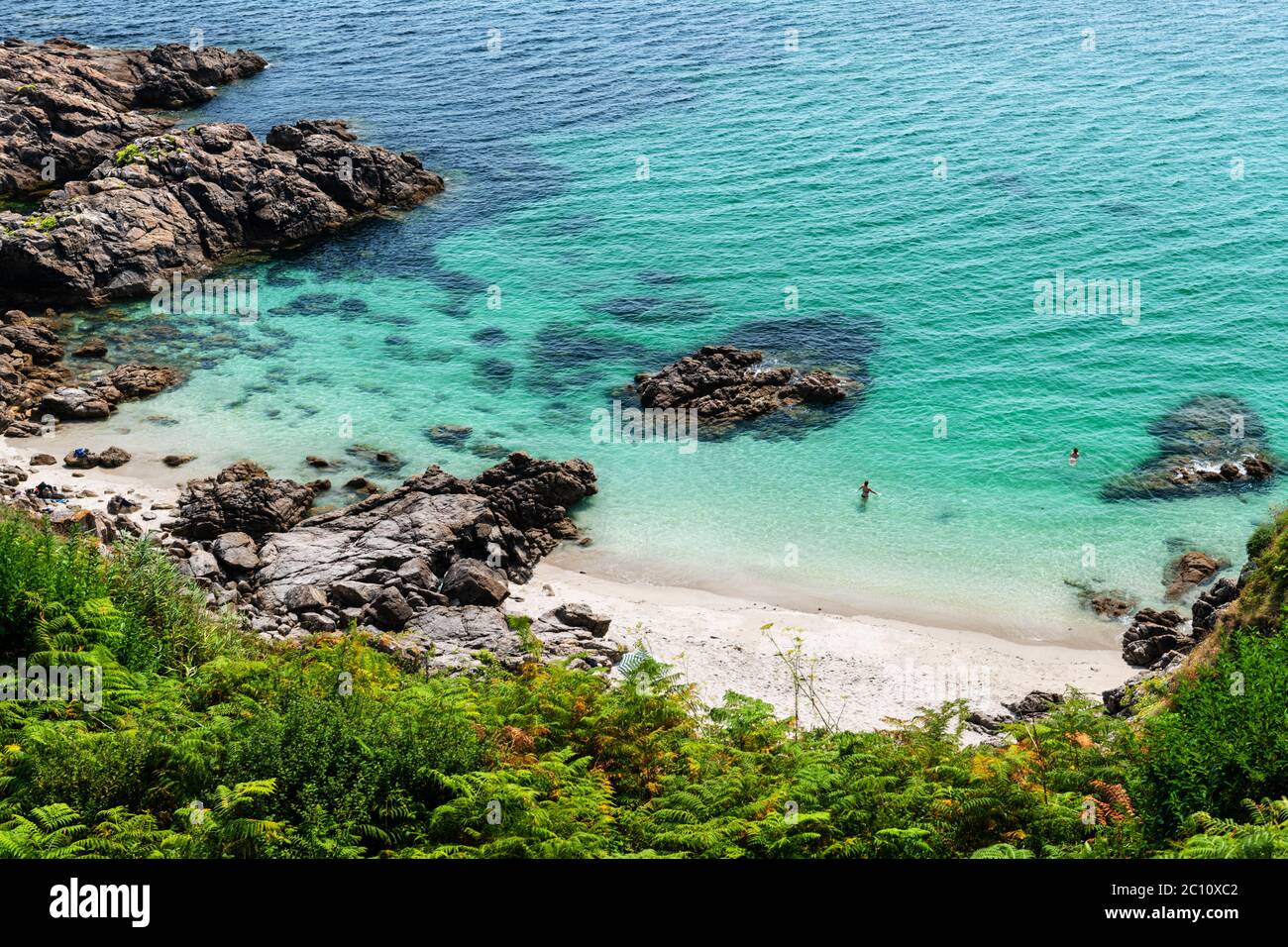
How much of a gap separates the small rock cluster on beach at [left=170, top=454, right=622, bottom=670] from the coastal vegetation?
31.2 ft

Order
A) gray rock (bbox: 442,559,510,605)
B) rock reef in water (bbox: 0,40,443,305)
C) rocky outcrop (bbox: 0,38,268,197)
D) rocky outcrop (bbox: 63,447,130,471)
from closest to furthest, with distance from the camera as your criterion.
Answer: gray rock (bbox: 442,559,510,605)
rocky outcrop (bbox: 63,447,130,471)
rock reef in water (bbox: 0,40,443,305)
rocky outcrop (bbox: 0,38,268,197)

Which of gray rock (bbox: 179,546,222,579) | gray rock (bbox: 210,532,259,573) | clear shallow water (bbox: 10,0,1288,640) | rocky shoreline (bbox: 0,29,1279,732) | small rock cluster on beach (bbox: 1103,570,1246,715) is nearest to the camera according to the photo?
small rock cluster on beach (bbox: 1103,570,1246,715)

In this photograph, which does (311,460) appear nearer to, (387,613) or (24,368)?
(387,613)

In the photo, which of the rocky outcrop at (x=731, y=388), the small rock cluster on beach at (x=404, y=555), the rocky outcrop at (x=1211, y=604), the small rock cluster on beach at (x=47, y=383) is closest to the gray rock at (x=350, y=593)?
the small rock cluster on beach at (x=404, y=555)

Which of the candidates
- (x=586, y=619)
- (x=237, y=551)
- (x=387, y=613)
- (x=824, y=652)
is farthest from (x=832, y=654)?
(x=237, y=551)

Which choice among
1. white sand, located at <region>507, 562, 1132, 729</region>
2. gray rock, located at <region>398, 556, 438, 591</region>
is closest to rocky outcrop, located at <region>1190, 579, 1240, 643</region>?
white sand, located at <region>507, 562, 1132, 729</region>

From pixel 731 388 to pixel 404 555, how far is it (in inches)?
743

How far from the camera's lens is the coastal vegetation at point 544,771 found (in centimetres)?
1678

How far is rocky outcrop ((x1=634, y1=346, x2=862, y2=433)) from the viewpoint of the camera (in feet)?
163

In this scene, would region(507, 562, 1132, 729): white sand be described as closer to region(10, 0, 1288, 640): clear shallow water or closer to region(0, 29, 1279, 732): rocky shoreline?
region(0, 29, 1279, 732): rocky shoreline

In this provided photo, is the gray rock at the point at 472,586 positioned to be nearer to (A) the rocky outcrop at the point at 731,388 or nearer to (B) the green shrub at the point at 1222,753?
(A) the rocky outcrop at the point at 731,388

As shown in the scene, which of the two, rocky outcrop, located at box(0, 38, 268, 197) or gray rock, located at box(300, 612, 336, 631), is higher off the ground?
rocky outcrop, located at box(0, 38, 268, 197)

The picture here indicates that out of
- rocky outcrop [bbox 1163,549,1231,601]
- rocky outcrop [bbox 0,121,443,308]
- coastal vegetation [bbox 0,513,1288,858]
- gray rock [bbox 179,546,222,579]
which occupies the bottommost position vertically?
coastal vegetation [bbox 0,513,1288,858]

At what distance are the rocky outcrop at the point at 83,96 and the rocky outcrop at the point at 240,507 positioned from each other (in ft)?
129
